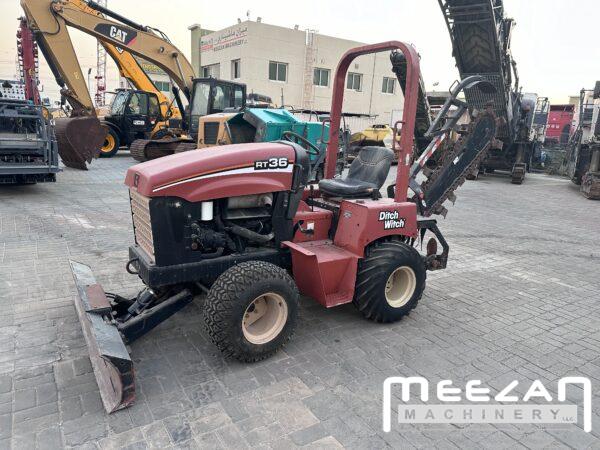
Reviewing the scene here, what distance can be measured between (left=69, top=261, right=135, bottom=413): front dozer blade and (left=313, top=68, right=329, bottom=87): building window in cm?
2875

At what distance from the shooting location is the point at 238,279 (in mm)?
3314

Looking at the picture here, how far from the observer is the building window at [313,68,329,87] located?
30.3 m

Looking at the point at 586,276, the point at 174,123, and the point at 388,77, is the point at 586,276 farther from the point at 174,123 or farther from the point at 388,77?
the point at 388,77

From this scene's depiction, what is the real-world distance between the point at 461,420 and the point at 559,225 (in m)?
7.68

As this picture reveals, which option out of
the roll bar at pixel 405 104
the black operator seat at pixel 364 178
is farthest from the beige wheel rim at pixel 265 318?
the roll bar at pixel 405 104

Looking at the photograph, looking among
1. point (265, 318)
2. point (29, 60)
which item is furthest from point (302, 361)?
point (29, 60)

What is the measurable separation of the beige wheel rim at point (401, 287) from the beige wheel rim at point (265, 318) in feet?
3.89

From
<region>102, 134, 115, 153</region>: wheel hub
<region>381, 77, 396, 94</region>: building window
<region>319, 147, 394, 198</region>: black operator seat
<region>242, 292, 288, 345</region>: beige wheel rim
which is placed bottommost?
<region>242, 292, 288, 345</region>: beige wheel rim

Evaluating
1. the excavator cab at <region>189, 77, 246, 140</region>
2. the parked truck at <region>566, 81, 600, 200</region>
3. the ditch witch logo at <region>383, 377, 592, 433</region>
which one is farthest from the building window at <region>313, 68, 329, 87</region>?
the ditch witch logo at <region>383, 377, 592, 433</region>

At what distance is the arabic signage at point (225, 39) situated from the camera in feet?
91.5

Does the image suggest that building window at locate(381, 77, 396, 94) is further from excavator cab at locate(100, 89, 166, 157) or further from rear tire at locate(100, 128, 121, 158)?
rear tire at locate(100, 128, 121, 158)

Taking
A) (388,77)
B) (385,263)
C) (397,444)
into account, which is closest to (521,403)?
(397,444)

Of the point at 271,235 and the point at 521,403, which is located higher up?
the point at 271,235

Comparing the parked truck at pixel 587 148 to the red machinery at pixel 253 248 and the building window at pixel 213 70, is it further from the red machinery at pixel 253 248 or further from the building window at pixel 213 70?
the building window at pixel 213 70
